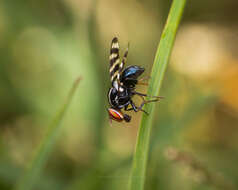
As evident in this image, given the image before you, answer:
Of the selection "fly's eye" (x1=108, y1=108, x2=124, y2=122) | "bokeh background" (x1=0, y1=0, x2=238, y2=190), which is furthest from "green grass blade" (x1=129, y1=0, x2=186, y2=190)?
"bokeh background" (x1=0, y1=0, x2=238, y2=190)

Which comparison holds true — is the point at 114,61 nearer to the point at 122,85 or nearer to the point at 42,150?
the point at 122,85

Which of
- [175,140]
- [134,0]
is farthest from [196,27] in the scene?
[175,140]

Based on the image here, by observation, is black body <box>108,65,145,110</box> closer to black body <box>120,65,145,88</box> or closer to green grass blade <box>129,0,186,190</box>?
black body <box>120,65,145,88</box>

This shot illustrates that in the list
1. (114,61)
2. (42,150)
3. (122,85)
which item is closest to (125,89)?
(122,85)

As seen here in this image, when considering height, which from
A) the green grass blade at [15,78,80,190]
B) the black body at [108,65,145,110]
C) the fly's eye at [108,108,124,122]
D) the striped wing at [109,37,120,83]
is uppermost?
the striped wing at [109,37,120,83]

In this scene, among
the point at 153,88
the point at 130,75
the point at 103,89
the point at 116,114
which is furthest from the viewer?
the point at 103,89
